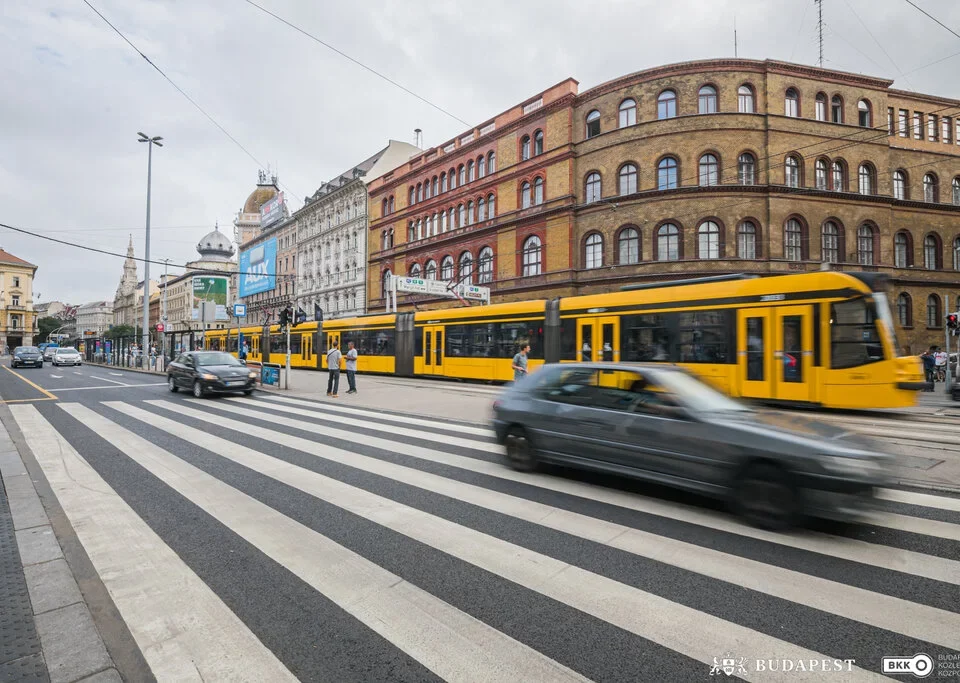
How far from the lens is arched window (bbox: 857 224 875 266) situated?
2716 cm

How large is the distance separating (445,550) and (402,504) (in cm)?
117

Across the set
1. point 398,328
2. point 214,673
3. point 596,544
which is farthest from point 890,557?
point 398,328

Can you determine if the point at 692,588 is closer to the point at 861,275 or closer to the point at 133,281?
the point at 861,275

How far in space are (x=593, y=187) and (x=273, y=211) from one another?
2025 inches

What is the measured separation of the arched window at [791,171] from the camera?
2589cm

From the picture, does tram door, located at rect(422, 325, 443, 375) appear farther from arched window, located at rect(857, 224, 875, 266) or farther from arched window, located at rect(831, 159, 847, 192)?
arched window, located at rect(857, 224, 875, 266)

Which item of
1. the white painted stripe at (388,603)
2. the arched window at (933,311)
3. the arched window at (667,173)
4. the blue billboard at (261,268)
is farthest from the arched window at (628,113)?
the blue billboard at (261,268)

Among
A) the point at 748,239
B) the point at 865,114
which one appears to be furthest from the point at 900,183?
the point at 748,239

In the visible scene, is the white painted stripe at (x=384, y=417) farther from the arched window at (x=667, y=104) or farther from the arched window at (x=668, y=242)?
the arched window at (x=667, y=104)

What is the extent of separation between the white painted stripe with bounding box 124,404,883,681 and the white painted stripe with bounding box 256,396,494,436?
3.40 meters

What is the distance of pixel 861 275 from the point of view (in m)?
10.0

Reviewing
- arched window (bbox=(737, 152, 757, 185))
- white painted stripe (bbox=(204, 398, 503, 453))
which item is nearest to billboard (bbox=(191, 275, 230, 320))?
white painted stripe (bbox=(204, 398, 503, 453))

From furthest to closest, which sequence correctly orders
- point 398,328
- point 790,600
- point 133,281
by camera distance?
1. point 133,281
2. point 398,328
3. point 790,600

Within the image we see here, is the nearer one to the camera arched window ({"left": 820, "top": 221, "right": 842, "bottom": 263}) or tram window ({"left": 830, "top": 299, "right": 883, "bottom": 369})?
tram window ({"left": 830, "top": 299, "right": 883, "bottom": 369})
